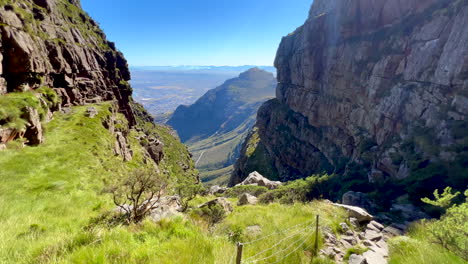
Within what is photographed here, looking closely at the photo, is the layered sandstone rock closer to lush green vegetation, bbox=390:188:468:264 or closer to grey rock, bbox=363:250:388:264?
grey rock, bbox=363:250:388:264

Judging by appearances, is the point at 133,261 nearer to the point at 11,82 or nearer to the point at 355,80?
the point at 11,82

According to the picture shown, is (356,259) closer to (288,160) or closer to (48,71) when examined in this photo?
(48,71)

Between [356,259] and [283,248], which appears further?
[356,259]

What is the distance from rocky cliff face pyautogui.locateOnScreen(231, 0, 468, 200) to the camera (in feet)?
113

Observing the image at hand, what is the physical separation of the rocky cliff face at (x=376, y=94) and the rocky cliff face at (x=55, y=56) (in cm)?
5770

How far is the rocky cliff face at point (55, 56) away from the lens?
31.7 meters

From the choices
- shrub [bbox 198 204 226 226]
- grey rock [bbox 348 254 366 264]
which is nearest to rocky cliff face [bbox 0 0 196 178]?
shrub [bbox 198 204 226 226]

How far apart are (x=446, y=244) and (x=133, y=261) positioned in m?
9.50

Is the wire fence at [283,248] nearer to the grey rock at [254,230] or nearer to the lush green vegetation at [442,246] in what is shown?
the grey rock at [254,230]

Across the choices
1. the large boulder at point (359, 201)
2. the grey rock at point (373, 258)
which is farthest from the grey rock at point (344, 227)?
the large boulder at point (359, 201)

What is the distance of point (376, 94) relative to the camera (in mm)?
55188

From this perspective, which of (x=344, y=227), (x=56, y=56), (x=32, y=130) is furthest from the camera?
(x=56, y=56)

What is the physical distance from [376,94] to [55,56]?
242 ft

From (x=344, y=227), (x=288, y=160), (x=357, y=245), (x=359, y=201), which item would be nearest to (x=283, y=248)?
(x=357, y=245)
